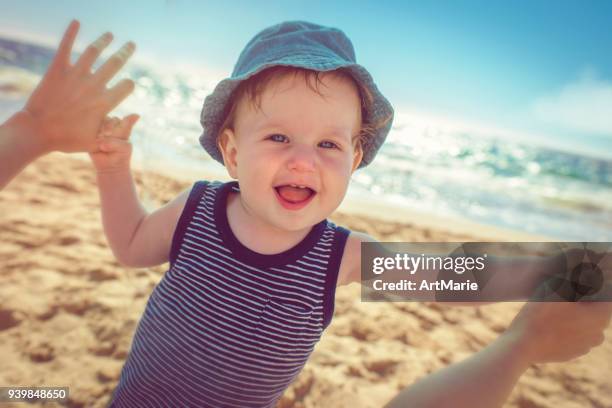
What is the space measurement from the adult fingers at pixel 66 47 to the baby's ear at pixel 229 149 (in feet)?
1.36

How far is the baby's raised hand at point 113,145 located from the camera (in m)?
1.18

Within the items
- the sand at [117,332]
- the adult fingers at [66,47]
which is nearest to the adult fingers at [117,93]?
the adult fingers at [66,47]

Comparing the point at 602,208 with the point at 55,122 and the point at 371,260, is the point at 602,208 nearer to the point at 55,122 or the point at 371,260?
the point at 371,260

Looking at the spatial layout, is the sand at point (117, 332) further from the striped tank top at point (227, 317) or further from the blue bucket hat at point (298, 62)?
the blue bucket hat at point (298, 62)

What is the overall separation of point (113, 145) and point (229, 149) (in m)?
0.32

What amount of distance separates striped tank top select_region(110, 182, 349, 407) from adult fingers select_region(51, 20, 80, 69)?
0.48 m

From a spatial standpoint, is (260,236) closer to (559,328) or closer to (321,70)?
(321,70)

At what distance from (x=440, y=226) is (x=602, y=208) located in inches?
219

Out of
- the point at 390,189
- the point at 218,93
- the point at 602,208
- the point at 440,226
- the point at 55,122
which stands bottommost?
the point at 55,122

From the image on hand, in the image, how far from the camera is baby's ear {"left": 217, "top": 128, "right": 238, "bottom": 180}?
115cm

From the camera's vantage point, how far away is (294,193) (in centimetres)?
106

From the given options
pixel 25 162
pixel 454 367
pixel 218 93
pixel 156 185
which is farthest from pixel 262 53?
pixel 156 185

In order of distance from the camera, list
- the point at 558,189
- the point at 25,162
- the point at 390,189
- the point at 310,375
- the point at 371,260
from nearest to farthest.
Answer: the point at 25,162, the point at 371,260, the point at 310,375, the point at 390,189, the point at 558,189

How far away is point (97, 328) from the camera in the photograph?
6.16ft
